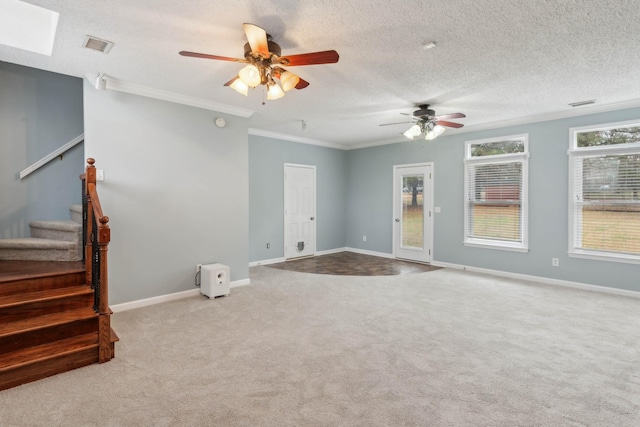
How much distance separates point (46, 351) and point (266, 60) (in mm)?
2767

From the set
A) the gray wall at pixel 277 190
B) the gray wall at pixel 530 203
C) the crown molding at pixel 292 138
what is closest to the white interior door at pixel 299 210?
the gray wall at pixel 277 190

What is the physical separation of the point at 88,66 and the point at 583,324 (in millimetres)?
5752

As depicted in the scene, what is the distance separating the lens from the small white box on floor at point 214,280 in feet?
14.1

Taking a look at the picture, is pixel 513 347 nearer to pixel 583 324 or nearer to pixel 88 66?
pixel 583 324

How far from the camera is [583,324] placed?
3488 mm

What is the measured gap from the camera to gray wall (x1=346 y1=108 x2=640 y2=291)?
16.0 feet

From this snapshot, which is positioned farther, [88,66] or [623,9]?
[88,66]

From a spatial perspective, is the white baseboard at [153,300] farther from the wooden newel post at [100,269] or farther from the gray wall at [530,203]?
the gray wall at [530,203]

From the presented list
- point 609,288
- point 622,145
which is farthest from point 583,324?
point 622,145

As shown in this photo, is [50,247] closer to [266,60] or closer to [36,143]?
[36,143]

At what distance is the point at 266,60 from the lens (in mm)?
2604

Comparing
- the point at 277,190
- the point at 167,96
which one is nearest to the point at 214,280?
the point at 167,96

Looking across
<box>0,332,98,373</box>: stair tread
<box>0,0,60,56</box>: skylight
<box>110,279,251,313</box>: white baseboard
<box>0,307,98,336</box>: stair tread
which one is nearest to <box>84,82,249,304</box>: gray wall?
<box>110,279,251,313</box>: white baseboard

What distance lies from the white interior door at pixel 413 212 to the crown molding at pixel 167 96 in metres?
3.71
